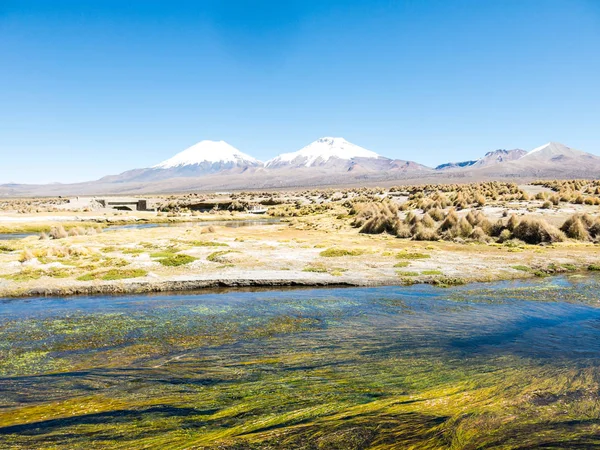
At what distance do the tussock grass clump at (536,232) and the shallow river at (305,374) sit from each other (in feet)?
39.8

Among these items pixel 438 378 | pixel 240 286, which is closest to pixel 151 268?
pixel 240 286

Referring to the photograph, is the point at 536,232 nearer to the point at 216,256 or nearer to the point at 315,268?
the point at 315,268

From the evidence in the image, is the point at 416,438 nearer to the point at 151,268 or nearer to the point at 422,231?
the point at 151,268

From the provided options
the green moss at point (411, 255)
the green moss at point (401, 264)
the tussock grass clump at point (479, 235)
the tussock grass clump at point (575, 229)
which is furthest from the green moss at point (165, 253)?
the tussock grass clump at point (575, 229)

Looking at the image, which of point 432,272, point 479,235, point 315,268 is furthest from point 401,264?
point 479,235

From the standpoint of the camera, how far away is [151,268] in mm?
18391

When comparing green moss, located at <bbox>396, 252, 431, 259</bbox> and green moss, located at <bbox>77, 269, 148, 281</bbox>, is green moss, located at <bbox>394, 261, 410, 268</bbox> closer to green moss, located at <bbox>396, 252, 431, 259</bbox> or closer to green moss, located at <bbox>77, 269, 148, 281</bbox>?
green moss, located at <bbox>396, 252, 431, 259</bbox>

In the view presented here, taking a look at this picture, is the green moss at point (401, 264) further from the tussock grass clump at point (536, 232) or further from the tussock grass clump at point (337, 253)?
the tussock grass clump at point (536, 232)

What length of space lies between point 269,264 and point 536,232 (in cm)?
1629

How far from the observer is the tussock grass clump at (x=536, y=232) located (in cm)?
2419

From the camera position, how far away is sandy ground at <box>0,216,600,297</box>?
639 inches

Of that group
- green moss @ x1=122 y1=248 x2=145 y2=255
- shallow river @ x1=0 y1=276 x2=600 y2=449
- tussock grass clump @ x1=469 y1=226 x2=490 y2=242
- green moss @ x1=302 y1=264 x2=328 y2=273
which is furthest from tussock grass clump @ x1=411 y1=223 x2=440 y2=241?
green moss @ x1=122 y1=248 x2=145 y2=255

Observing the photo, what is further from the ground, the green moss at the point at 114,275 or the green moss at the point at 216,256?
the green moss at the point at 216,256

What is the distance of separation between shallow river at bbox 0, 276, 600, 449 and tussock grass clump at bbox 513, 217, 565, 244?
1213cm
